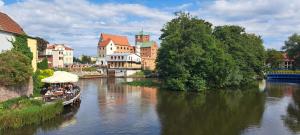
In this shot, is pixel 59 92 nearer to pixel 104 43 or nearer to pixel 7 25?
pixel 7 25

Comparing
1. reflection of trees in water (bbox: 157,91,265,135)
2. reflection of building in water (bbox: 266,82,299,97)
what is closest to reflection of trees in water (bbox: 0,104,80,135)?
reflection of trees in water (bbox: 157,91,265,135)

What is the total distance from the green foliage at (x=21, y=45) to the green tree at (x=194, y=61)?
27509mm

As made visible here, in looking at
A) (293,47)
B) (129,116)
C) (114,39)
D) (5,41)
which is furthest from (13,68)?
(114,39)

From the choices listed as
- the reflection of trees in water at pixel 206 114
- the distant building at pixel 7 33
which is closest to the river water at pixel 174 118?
the reflection of trees in water at pixel 206 114

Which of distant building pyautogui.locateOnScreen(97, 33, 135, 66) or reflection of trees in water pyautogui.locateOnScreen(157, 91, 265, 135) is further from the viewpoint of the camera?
distant building pyautogui.locateOnScreen(97, 33, 135, 66)

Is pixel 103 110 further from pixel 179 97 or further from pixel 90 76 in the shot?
pixel 90 76

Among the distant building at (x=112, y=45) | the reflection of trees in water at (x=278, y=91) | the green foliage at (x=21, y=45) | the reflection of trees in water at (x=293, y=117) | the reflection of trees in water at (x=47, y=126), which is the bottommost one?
the reflection of trees in water at (x=293, y=117)

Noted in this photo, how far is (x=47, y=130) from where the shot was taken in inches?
1155

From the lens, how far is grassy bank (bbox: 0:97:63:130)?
92.5ft

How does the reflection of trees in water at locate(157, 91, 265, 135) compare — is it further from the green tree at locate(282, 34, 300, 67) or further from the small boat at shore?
the green tree at locate(282, 34, 300, 67)

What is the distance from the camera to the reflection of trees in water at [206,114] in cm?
3144

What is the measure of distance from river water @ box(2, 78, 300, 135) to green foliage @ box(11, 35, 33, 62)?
26.3ft

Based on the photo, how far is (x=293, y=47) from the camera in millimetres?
116125

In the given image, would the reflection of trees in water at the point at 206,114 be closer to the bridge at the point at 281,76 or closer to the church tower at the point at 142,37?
the bridge at the point at 281,76
